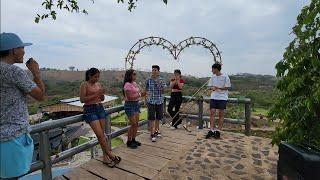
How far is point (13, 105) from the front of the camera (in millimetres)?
2635

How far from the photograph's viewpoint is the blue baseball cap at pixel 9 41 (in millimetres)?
2545

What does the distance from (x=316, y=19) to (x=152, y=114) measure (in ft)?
13.7

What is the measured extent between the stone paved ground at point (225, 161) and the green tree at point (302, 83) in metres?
1.73

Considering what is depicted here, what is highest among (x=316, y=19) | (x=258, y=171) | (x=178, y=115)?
(x=316, y=19)

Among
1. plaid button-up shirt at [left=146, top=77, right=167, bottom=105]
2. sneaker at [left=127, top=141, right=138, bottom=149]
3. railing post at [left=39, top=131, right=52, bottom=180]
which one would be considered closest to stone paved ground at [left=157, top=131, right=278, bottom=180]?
sneaker at [left=127, top=141, right=138, bottom=149]

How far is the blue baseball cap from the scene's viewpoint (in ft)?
8.35

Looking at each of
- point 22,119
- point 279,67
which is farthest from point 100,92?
point 279,67

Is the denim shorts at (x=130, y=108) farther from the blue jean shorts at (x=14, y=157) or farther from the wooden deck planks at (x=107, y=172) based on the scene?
the blue jean shorts at (x=14, y=157)

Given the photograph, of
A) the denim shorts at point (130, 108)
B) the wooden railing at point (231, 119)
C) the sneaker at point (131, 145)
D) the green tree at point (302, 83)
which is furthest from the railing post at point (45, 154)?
the wooden railing at point (231, 119)

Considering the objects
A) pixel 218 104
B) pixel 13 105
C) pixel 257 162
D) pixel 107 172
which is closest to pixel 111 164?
pixel 107 172

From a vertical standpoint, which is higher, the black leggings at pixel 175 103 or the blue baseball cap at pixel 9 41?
the blue baseball cap at pixel 9 41

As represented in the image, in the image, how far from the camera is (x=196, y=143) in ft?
21.2

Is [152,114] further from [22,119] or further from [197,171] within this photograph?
[22,119]

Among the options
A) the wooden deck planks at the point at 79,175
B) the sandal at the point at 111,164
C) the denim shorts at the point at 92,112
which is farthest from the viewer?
the sandal at the point at 111,164
